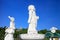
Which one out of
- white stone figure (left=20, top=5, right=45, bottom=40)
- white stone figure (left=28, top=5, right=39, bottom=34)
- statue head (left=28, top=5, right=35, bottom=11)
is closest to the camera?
white stone figure (left=20, top=5, right=45, bottom=40)

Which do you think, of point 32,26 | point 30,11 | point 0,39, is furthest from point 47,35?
point 0,39

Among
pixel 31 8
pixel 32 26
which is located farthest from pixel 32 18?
pixel 31 8

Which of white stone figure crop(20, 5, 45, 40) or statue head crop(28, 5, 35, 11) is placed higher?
statue head crop(28, 5, 35, 11)

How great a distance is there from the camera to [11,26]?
12.8 metres

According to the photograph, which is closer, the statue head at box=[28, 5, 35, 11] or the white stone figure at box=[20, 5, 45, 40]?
the white stone figure at box=[20, 5, 45, 40]

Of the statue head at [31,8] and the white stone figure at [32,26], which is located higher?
the statue head at [31,8]

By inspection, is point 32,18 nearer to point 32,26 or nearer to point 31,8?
point 32,26

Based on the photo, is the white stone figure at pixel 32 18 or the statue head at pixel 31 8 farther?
the statue head at pixel 31 8

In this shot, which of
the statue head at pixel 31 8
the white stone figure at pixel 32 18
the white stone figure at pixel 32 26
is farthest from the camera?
the statue head at pixel 31 8

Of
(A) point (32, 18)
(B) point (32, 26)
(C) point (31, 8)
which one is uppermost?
(C) point (31, 8)

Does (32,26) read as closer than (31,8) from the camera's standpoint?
Yes

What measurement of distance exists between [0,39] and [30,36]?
3484 mm

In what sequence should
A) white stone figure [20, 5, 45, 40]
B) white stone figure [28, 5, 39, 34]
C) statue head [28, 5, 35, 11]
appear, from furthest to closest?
statue head [28, 5, 35, 11] → white stone figure [28, 5, 39, 34] → white stone figure [20, 5, 45, 40]

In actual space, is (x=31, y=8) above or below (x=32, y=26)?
above
